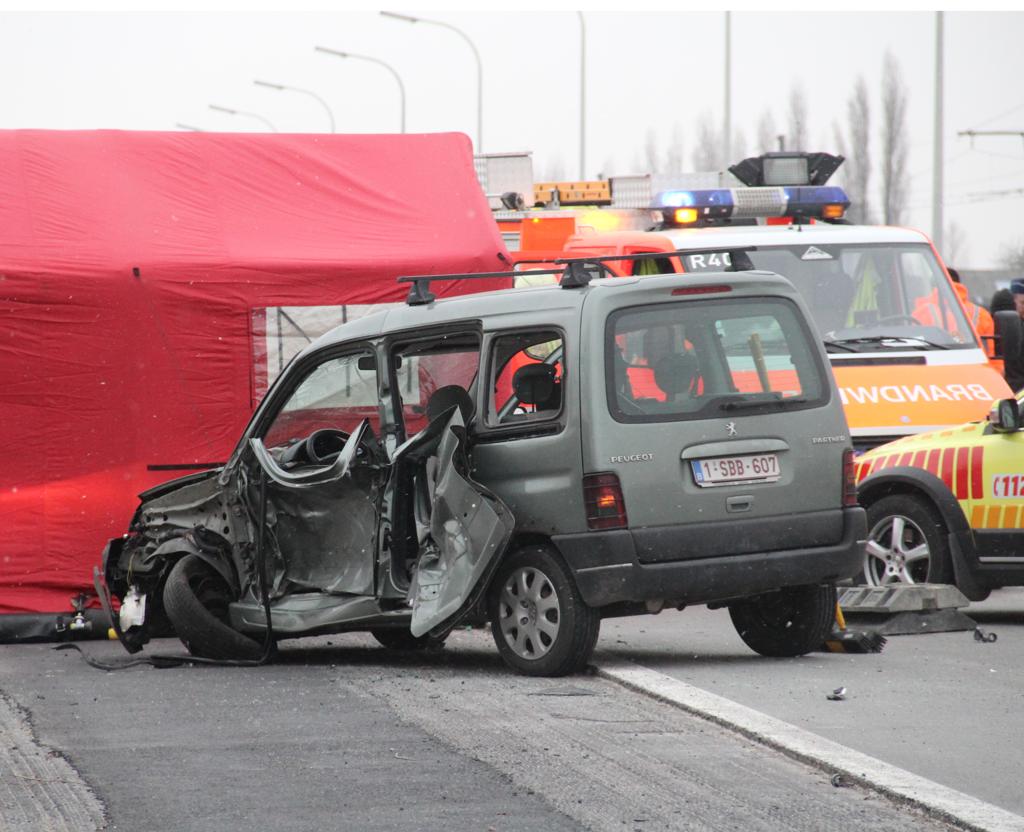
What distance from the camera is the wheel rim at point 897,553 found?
37.4 feet

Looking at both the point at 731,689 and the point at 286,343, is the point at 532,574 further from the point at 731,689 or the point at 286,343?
the point at 286,343

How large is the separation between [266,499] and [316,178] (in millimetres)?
3728

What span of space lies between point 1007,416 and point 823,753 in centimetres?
474

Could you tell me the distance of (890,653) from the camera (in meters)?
9.80

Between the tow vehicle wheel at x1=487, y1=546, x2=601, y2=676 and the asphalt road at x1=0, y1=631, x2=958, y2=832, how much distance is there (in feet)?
0.45

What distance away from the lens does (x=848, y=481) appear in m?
9.30

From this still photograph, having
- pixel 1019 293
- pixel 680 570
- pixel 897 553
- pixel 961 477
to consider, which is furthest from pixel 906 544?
pixel 1019 293

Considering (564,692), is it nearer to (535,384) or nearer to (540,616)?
(540,616)

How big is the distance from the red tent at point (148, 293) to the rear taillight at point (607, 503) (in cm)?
405

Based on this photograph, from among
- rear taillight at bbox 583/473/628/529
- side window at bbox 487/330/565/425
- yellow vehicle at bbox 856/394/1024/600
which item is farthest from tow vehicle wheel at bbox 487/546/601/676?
yellow vehicle at bbox 856/394/1024/600

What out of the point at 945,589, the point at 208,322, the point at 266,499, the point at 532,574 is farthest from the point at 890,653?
the point at 208,322

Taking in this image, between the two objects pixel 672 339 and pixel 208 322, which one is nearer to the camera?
pixel 672 339

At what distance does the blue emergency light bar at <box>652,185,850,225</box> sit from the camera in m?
16.2

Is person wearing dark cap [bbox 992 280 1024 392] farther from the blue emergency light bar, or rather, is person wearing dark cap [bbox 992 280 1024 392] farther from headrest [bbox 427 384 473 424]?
headrest [bbox 427 384 473 424]
